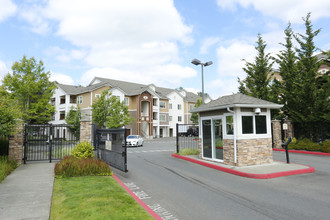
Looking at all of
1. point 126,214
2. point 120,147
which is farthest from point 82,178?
point 126,214

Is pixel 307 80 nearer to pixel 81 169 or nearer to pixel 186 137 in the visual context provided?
pixel 186 137

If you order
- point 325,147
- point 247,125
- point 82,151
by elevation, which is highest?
point 247,125

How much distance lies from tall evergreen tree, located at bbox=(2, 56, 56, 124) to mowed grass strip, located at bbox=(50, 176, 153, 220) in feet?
78.6

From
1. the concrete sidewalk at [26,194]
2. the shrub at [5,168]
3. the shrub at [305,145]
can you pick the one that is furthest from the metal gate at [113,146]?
the shrub at [305,145]

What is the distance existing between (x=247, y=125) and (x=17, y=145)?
11948 millimetres

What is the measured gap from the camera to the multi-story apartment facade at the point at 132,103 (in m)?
40.4

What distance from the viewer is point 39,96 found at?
29.6 meters

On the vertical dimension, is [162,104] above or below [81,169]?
above

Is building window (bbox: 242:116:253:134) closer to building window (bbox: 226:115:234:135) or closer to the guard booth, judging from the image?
the guard booth

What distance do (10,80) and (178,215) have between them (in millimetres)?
29991

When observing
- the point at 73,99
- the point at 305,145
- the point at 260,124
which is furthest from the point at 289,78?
the point at 73,99

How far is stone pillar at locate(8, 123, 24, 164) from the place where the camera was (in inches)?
441

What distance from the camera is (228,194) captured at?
271 inches

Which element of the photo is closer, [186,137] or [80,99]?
[186,137]
